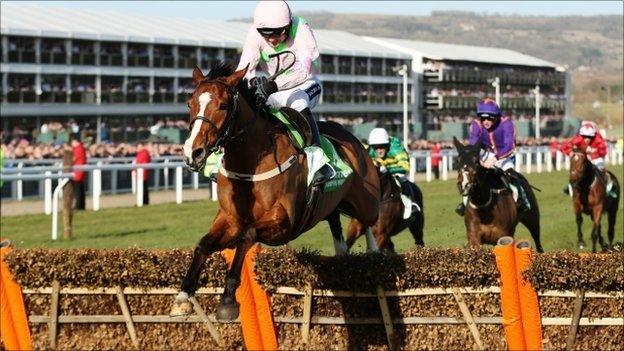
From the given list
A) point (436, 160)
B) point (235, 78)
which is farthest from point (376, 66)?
point (235, 78)

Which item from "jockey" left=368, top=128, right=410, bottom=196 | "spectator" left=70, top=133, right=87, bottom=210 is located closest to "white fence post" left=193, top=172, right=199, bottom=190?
"spectator" left=70, top=133, right=87, bottom=210

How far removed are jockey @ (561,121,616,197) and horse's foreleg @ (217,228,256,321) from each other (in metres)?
10.2

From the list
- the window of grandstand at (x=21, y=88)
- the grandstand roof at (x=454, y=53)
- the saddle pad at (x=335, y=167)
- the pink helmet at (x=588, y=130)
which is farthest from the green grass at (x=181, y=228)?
the grandstand roof at (x=454, y=53)

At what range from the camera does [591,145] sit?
1738cm

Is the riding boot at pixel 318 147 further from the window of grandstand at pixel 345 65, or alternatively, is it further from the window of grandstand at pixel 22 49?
the window of grandstand at pixel 345 65

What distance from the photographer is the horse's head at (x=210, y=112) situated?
666 centimetres

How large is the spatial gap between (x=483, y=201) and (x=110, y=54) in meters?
33.1

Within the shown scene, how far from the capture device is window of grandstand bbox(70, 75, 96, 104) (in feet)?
137

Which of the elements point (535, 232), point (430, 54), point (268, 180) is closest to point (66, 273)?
point (268, 180)

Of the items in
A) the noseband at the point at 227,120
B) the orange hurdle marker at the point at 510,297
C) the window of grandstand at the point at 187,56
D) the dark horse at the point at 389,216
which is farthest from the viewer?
the window of grandstand at the point at 187,56

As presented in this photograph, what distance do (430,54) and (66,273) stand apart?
64.7 m

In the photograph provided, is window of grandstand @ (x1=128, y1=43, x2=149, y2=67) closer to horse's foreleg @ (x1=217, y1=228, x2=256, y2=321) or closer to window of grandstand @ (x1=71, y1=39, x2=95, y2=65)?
window of grandstand @ (x1=71, y1=39, x2=95, y2=65)

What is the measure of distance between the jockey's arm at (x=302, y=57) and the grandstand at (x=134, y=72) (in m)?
27.3

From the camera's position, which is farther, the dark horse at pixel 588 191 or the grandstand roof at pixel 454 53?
the grandstand roof at pixel 454 53
